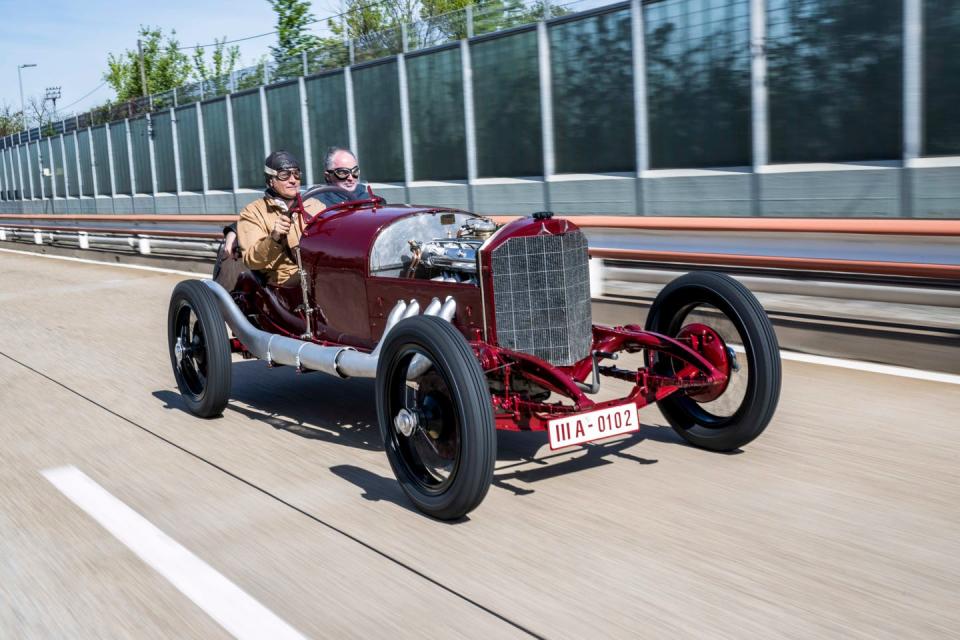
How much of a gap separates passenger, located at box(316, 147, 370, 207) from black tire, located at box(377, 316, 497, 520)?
85.1 inches

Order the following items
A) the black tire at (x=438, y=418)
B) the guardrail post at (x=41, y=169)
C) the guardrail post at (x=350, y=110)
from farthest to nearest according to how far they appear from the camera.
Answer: the guardrail post at (x=41, y=169), the guardrail post at (x=350, y=110), the black tire at (x=438, y=418)

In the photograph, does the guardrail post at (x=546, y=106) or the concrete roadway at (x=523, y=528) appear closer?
the concrete roadway at (x=523, y=528)

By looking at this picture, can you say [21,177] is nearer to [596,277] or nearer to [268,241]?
[596,277]

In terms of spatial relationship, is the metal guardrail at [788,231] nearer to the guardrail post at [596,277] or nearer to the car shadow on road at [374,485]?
the guardrail post at [596,277]

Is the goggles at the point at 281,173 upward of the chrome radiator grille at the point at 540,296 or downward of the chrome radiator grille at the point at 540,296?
upward

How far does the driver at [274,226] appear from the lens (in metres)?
6.61

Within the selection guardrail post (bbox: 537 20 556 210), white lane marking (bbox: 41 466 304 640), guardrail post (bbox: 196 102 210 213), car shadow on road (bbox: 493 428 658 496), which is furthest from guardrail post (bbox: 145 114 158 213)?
car shadow on road (bbox: 493 428 658 496)

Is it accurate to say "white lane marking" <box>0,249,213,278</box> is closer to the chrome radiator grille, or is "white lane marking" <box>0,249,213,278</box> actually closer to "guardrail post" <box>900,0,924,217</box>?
"guardrail post" <box>900,0,924,217</box>

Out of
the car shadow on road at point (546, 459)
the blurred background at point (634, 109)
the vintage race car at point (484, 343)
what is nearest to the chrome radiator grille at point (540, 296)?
the vintage race car at point (484, 343)

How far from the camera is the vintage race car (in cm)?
450

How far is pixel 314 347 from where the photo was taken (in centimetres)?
599

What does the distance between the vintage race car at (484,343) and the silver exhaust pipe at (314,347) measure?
11 millimetres

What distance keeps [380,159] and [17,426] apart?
73.2 feet

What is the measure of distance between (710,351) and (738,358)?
148 mm
